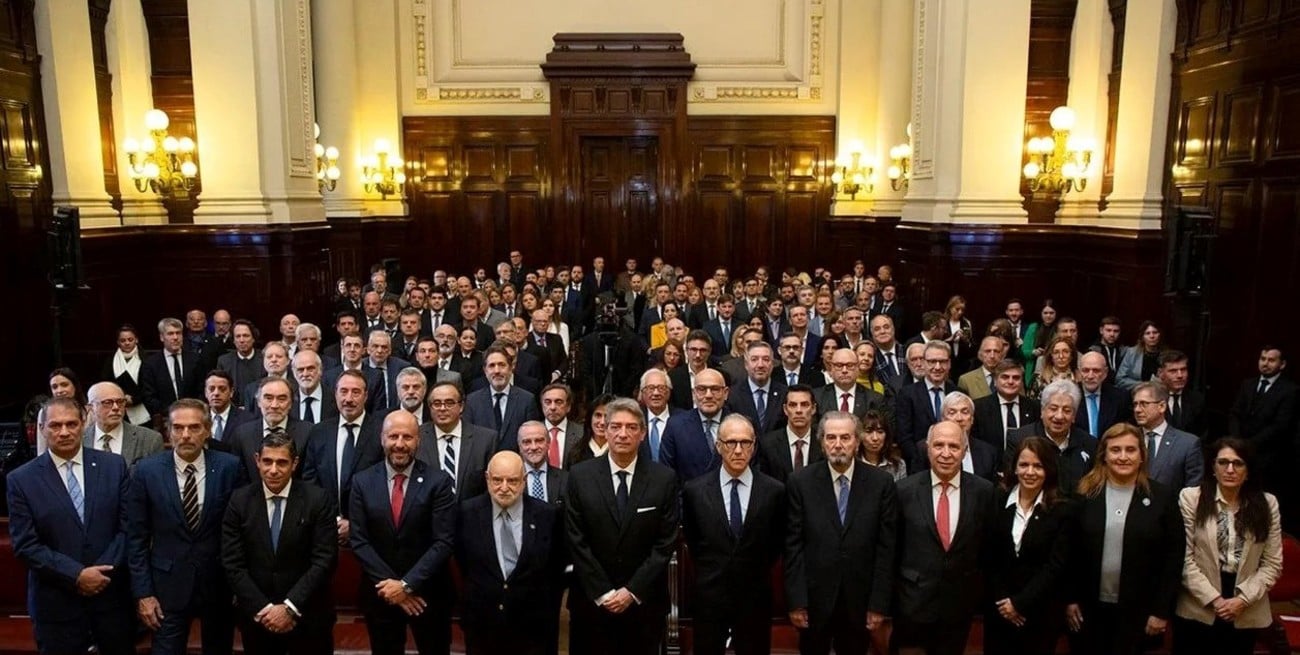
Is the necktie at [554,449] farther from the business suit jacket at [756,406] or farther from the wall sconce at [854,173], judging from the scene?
the wall sconce at [854,173]

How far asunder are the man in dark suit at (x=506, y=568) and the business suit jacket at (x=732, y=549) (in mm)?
716

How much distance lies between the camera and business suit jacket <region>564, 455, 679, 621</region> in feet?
14.0

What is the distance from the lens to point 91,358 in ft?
31.4

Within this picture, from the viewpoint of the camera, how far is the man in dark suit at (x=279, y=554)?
422 cm

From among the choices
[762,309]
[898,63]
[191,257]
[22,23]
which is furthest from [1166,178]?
[22,23]

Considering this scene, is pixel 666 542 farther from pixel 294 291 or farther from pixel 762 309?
pixel 294 291

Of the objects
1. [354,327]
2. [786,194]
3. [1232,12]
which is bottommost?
[354,327]

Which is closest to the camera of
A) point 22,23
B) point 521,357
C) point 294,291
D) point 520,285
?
point 521,357

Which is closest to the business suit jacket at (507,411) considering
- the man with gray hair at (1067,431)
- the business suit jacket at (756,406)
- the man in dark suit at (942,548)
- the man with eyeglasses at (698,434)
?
the man with eyeglasses at (698,434)

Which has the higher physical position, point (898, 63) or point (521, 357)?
point (898, 63)

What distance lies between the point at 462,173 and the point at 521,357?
9750mm

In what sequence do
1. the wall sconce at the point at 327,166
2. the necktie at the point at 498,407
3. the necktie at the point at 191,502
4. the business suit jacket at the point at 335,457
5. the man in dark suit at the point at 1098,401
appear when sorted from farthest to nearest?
1. the wall sconce at the point at 327,166
2. the necktie at the point at 498,407
3. the man in dark suit at the point at 1098,401
4. the business suit jacket at the point at 335,457
5. the necktie at the point at 191,502

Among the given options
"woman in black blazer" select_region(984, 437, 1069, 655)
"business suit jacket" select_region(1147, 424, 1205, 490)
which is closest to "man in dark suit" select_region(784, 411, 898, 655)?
"woman in black blazer" select_region(984, 437, 1069, 655)

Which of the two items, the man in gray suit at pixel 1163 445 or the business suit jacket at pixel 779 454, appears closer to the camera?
the man in gray suit at pixel 1163 445
